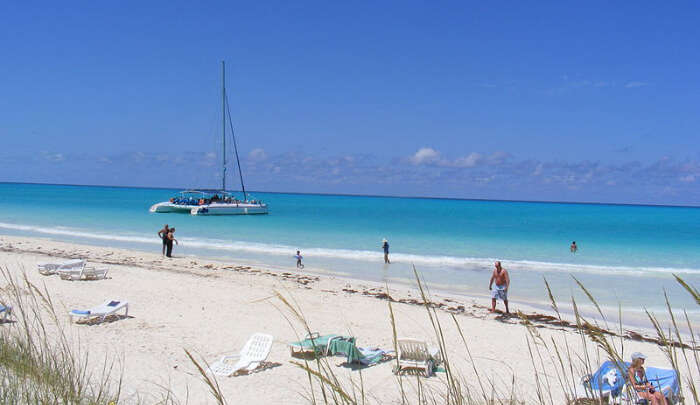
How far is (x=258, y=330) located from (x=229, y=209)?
47.9 m

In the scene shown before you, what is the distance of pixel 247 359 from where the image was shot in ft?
25.6

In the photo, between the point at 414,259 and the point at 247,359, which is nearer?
the point at 247,359

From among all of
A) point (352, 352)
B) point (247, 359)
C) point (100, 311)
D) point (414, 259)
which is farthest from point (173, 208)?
point (352, 352)

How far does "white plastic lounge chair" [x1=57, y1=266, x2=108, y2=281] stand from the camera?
14.0 metres

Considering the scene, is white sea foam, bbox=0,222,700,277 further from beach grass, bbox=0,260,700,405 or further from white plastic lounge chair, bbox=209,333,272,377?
white plastic lounge chair, bbox=209,333,272,377

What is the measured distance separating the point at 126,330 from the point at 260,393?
3.94 meters

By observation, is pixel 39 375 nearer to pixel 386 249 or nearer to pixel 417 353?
pixel 417 353

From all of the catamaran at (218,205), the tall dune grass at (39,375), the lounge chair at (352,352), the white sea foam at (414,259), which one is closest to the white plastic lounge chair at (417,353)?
the lounge chair at (352,352)

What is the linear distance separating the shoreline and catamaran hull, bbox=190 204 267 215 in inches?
1128

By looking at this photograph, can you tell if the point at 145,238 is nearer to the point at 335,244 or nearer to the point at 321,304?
the point at 335,244

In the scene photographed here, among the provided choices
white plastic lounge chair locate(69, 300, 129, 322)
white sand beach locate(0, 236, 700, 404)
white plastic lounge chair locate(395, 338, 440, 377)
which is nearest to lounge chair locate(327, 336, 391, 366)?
white sand beach locate(0, 236, 700, 404)

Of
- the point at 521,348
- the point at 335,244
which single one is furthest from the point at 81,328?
the point at 335,244

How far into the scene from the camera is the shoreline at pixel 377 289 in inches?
498

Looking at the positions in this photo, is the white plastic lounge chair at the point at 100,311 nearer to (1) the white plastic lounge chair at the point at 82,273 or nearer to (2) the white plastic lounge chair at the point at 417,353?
(1) the white plastic lounge chair at the point at 82,273
